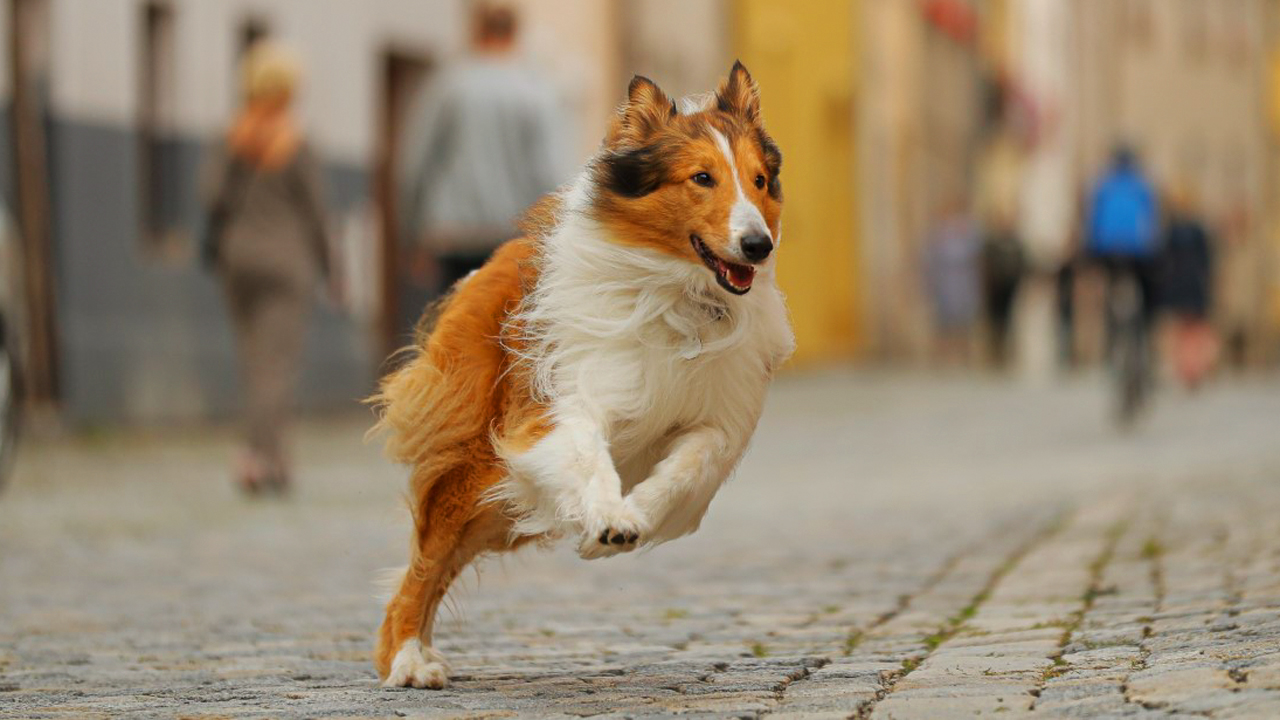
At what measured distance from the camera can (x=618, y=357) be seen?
5.47 m

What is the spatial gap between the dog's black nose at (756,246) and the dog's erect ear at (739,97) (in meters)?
0.47

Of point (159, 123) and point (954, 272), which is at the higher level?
point (159, 123)

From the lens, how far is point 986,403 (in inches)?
951

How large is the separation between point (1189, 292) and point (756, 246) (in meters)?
22.3

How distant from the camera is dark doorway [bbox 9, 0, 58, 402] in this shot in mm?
16688

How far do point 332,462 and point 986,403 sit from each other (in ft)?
33.5

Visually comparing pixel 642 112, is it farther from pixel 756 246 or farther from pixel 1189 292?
pixel 1189 292

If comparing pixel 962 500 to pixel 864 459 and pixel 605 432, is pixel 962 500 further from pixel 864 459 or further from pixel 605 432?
pixel 605 432

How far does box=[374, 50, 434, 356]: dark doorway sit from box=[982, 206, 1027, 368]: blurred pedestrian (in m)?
11.6

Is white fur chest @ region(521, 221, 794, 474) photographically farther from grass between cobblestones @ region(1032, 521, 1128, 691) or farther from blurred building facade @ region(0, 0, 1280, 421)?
blurred building facade @ region(0, 0, 1280, 421)

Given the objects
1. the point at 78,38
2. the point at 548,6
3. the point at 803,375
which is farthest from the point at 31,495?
the point at 803,375

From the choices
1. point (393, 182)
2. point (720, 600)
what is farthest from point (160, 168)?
point (720, 600)

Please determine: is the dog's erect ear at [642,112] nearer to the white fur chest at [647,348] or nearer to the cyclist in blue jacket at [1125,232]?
the white fur chest at [647,348]

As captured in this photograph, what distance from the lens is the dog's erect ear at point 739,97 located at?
18.6 feet
